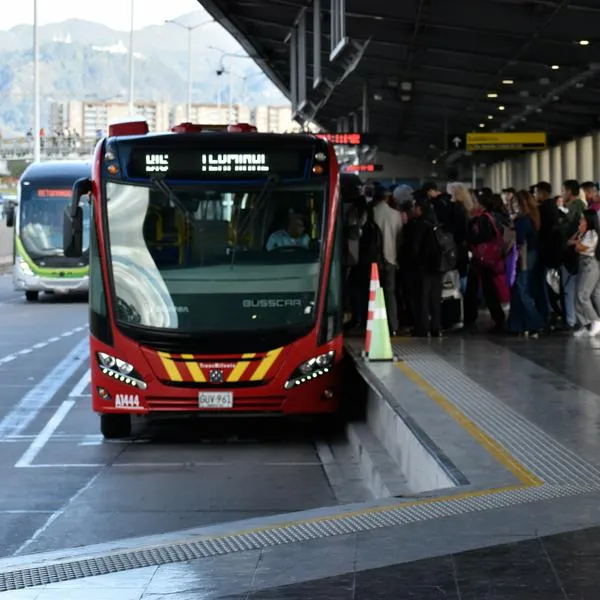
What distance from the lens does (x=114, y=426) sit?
46.0ft

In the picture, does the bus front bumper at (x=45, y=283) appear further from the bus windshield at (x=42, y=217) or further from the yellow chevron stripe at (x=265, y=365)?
the yellow chevron stripe at (x=265, y=365)

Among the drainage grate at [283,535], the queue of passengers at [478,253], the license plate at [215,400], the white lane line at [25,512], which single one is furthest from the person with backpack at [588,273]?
the drainage grate at [283,535]

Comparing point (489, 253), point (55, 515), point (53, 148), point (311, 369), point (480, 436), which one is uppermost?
point (53, 148)

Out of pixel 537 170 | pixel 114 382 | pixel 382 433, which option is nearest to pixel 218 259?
pixel 114 382

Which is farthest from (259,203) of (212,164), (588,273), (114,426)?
(588,273)

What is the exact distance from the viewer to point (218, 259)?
1398cm

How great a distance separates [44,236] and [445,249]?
19.0 meters

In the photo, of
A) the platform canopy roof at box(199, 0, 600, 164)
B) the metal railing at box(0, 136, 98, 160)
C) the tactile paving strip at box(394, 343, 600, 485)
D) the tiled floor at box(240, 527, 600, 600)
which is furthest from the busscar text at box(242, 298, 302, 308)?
the metal railing at box(0, 136, 98, 160)

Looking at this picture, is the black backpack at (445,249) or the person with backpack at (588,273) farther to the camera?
the person with backpack at (588,273)

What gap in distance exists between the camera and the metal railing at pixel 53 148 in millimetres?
121875

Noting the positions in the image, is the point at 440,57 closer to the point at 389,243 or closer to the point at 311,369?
the point at 389,243

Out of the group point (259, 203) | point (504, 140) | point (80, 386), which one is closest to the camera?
point (259, 203)

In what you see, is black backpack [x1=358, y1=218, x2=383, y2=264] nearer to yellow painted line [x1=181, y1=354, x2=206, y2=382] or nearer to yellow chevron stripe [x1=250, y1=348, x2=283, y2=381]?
yellow chevron stripe [x1=250, y1=348, x2=283, y2=381]

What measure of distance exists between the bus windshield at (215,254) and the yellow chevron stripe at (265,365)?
27 cm
